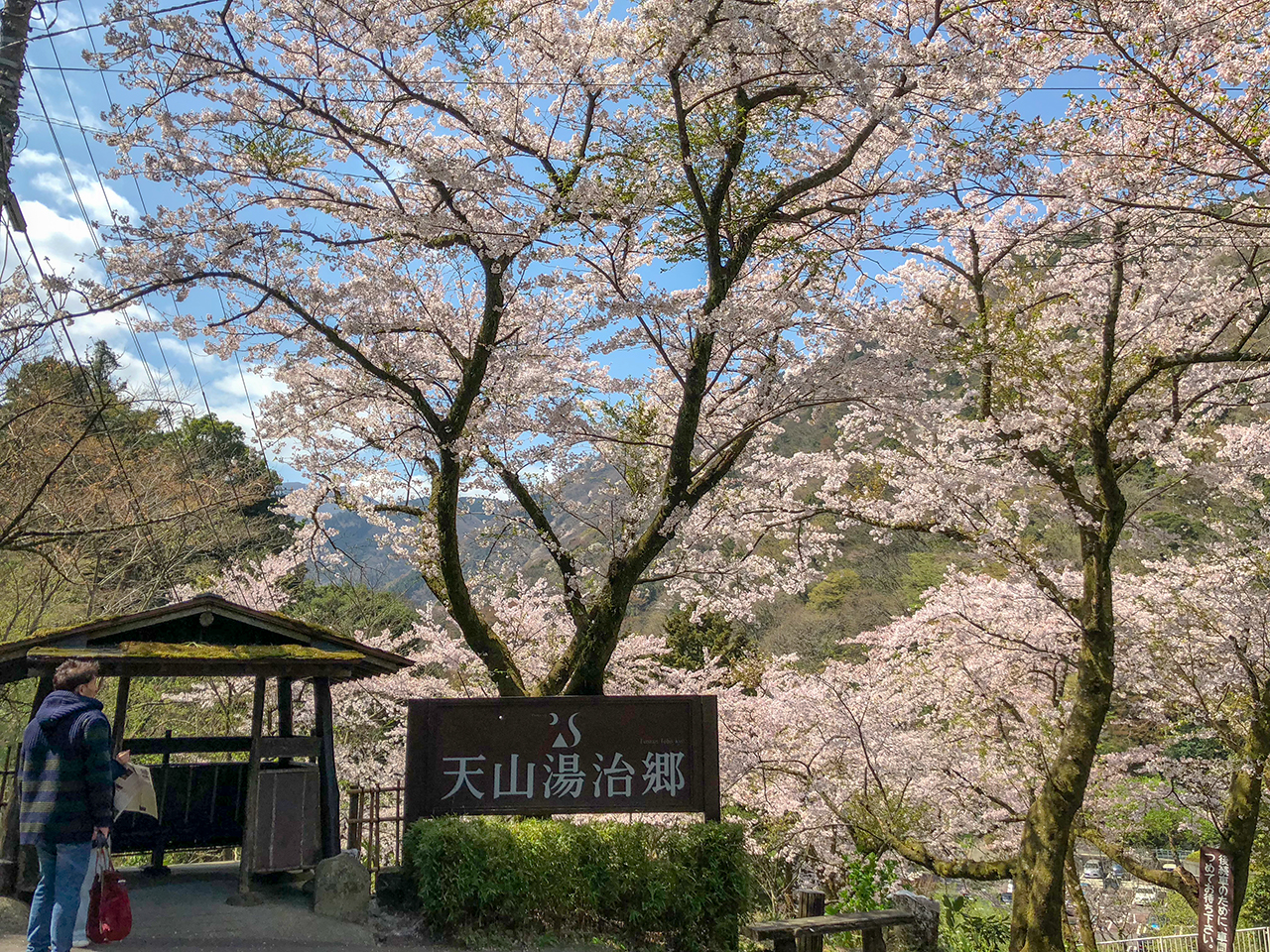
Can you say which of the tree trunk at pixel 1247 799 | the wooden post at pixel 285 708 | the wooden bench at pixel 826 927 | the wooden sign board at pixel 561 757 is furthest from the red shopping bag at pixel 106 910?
the tree trunk at pixel 1247 799

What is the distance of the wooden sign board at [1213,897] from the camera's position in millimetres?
7277

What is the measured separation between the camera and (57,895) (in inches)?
151

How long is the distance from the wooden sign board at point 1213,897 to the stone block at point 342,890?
23.5 ft

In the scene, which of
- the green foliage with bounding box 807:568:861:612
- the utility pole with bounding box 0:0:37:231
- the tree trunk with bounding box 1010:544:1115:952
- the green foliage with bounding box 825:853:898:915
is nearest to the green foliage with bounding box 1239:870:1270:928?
the tree trunk with bounding box 1010:544:1115:952

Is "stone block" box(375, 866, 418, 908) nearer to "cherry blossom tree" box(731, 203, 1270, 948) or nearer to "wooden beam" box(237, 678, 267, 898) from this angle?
"wooden beam" box(237, 678, 267, 898)

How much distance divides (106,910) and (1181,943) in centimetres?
1608

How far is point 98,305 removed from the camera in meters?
5.53

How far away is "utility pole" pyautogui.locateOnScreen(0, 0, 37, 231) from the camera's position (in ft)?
18.2

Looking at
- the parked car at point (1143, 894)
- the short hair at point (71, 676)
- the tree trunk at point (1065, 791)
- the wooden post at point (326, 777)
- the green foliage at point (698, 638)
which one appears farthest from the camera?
the parked car at point (1143, 894)

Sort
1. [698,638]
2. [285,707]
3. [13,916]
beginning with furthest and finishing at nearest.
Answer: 1. [698,638]
2. [285,707]
3. [13,916]

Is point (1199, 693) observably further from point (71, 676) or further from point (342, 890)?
point (71, 676)

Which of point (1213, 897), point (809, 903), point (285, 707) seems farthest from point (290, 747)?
point (1213, 897)

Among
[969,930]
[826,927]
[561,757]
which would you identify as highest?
[561,757]

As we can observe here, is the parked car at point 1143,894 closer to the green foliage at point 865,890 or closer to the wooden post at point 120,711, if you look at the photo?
the green foliage at point 865,890
